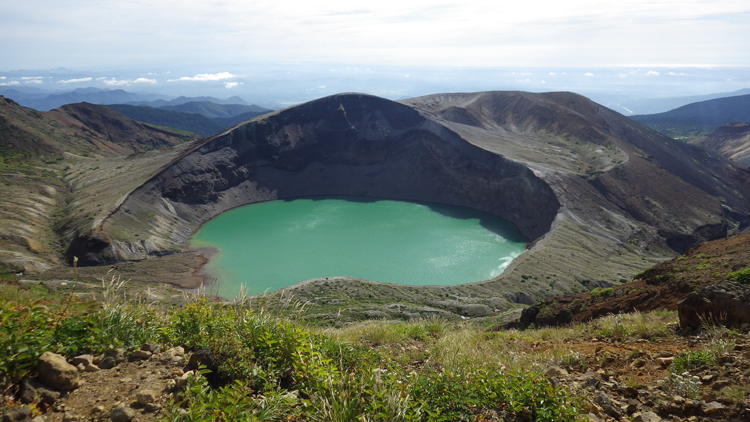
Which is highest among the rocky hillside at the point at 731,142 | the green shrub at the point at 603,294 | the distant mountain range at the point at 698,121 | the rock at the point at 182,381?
the distant mountain range at the point at 698,121

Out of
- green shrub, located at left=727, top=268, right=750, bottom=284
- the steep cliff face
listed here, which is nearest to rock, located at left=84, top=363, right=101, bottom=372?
green shrub, located at left=727, top=268, right=750, bottom=284

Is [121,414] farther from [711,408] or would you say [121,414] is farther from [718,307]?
[718,307]

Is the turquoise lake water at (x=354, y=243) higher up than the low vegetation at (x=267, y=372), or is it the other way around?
the low vegetation at (x=267, y=372)

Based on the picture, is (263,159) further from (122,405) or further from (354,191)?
(122,405)

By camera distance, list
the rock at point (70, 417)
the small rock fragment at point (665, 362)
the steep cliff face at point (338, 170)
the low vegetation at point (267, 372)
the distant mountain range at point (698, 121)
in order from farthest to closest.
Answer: the distant mountain range at point (698, 121) → the steep cliff face at point (338, 170) → the small rock fragment at point (665, 362) → the low vegetation at point (267, 372) → the rock at point (70, 417)

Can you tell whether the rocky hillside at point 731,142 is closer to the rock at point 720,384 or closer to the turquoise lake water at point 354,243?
the turquoise lake water at point 354,243

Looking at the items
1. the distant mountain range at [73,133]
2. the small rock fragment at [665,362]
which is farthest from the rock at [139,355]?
the distant mountain range at [73,133]

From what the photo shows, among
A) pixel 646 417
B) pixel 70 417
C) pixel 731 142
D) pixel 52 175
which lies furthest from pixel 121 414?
pixel 731 142
